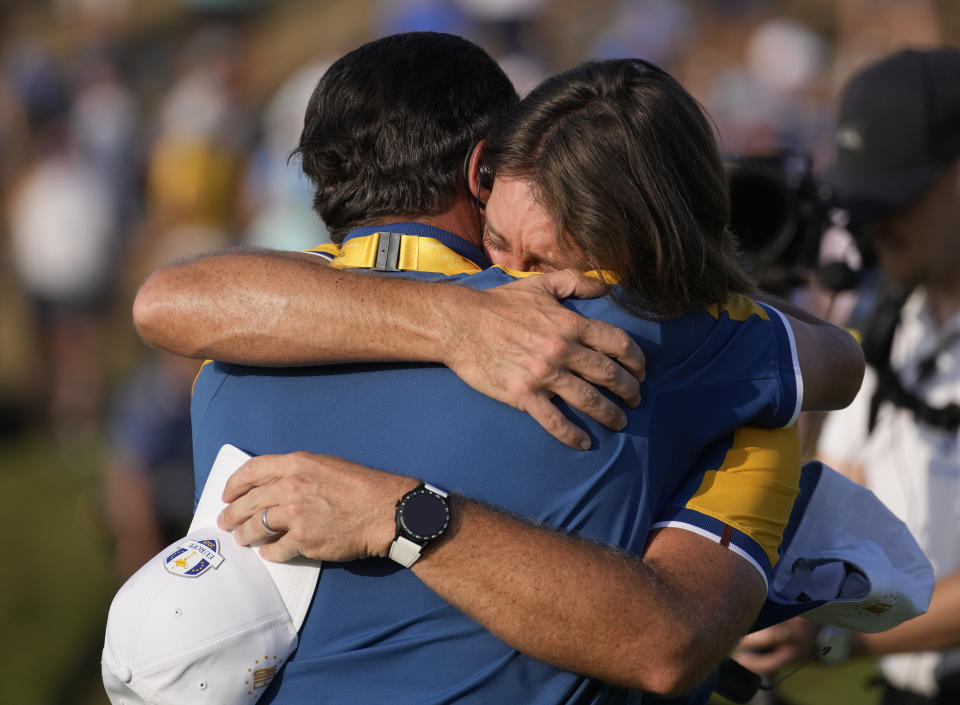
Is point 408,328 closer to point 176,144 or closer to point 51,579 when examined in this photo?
point 51,579

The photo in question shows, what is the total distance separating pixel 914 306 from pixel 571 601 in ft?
6.67

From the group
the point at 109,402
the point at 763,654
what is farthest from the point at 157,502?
the point at 763,654

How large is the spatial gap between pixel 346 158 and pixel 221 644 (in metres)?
0.86

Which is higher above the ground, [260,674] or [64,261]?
[260,674]

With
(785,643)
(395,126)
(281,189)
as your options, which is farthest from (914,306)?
(281,189)

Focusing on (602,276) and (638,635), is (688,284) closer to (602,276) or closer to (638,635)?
(602,276)

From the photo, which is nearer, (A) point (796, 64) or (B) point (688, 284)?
(B) point (688, 284)

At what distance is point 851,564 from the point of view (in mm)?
2117

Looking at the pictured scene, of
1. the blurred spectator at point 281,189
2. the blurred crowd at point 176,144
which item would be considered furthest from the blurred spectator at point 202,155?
the blurred spectator at point 281,189

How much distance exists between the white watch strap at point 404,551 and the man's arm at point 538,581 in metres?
0.01

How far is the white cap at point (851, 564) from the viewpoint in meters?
2.10

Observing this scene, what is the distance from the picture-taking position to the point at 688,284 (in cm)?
185

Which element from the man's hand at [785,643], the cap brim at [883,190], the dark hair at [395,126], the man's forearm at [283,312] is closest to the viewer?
the man's forearm at [283,312]

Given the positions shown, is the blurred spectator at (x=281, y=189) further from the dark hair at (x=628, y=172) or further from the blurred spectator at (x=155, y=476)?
the dark hair at (x=628, y=172)
